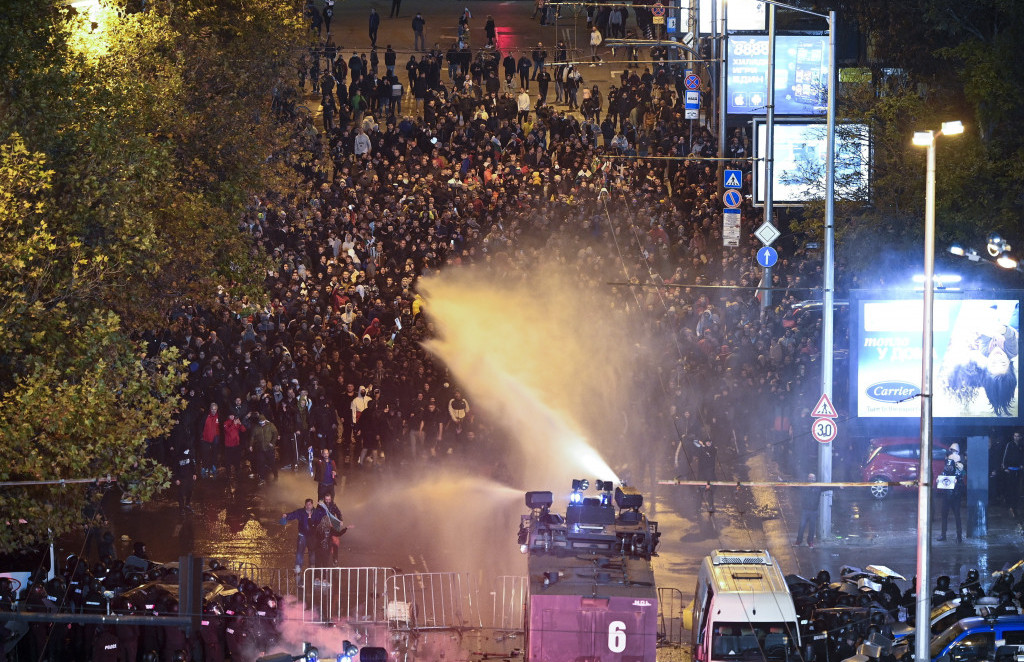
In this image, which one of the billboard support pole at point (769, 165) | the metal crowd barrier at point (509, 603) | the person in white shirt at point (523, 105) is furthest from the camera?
the person in white shirt at point (523, 105)

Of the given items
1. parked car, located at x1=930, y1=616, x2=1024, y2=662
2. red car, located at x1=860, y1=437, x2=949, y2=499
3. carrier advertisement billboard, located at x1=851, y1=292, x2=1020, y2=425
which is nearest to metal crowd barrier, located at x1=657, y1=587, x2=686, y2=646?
Result: parked car, located at x1=930, y1=616, x2=1024, y2=662

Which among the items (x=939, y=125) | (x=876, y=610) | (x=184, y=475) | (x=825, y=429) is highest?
(x=939, y=125)

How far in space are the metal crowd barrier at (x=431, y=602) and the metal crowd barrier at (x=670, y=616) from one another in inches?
96.5

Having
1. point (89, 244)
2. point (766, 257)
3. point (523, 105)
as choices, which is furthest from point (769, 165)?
point (89, 244)

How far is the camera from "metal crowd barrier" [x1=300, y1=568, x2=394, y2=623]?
21234mm

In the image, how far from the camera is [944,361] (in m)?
26.5

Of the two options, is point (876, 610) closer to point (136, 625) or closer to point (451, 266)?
A: point (136, 625)


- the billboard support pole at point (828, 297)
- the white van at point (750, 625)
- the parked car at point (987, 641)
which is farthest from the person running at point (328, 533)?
the parked car at point (987, 641)

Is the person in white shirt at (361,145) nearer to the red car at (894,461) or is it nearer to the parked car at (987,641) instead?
the red car at (894,461)

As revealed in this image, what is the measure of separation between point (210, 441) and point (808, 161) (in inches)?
630

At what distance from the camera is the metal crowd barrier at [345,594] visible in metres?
21.2

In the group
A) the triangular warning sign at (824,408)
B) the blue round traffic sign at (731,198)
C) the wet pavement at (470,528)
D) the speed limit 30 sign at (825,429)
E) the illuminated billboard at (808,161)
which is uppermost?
the illuminated billboard at (808,161)

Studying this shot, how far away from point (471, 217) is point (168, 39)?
46.0 ft

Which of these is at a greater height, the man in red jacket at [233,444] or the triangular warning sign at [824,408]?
the triangular warning sign at [824,408]
